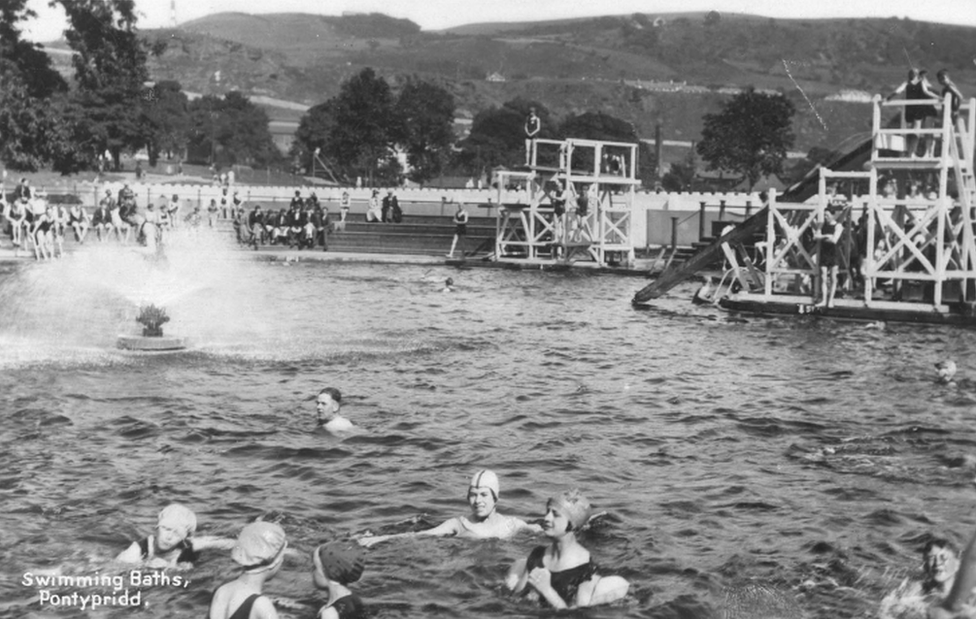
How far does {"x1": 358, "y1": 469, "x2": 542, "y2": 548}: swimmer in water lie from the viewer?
40.3 ft

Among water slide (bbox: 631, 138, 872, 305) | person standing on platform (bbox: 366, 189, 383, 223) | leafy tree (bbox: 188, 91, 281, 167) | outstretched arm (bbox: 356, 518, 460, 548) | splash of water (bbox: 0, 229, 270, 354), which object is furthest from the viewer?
leafy tree (bbox: 188, 91, 281, 167)

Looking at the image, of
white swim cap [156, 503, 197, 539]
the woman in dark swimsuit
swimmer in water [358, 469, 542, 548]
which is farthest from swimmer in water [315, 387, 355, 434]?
the woman in dark swimsuit

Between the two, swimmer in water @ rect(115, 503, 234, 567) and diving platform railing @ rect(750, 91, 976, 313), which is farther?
diving platform railing @ rect(750, 91, 976, 313)

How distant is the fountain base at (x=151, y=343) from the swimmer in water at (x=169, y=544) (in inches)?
520

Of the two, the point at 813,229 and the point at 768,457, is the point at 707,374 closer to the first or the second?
the point at 768,457

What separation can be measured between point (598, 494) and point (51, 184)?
8277cm

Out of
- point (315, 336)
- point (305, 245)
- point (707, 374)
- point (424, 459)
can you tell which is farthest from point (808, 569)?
point (305, 245)

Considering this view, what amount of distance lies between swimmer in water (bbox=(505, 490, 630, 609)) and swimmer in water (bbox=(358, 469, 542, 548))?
1392 millimetres

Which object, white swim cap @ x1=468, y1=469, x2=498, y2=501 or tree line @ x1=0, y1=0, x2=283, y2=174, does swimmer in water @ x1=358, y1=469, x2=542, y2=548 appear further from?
tree line @ x1=0, y1=0, x2=283, y2=174

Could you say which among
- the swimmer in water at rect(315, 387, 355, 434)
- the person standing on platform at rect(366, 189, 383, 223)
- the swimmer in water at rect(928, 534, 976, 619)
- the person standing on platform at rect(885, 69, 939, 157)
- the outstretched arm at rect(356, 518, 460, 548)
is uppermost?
the person standing on platform at rect(885, 69, 939, 157)

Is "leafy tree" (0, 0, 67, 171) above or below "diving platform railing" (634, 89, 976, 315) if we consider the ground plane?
above

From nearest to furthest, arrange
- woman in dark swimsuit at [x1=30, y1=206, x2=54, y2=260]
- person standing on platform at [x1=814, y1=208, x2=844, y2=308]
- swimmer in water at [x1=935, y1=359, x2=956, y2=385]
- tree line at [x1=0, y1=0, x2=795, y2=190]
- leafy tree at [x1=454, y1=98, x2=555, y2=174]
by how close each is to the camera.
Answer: swimmer in water at [x1=935, y1=359, x2=956, y2=385] → person standing on platform at [x1=814, y1=208, x2=844, y2=308] → woman in dark swimsuit at [x1=30, y1=206, x2=54, y2=260] → tree line at [x1=0, y1=0, x2=795, y2=190] → leafy tree at [x1=454, y1=98, x2=555, y2=174]

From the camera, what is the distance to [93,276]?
4012 centimetres

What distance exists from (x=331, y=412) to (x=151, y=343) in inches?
320
